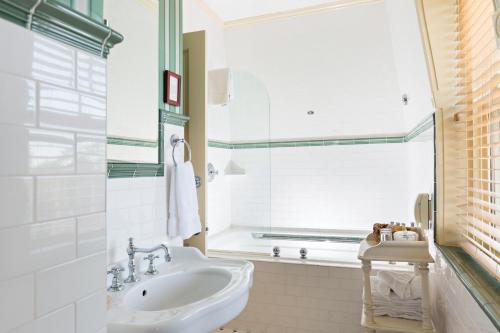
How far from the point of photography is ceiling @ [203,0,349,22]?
9.38ft

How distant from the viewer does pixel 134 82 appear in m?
1.70

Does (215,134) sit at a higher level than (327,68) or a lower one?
lower

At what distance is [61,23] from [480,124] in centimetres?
148

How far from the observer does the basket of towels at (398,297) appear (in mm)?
1771

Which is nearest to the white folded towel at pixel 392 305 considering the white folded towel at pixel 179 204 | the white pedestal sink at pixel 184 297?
the white pedestal sink at pixel 184 297

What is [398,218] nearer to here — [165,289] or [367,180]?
[367,180]

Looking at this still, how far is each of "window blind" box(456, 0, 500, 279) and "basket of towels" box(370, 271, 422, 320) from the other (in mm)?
400

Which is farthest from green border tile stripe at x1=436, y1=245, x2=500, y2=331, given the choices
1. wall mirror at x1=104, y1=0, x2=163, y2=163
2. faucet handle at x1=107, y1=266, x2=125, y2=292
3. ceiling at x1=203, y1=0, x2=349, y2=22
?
ceiling at x1=203, y1=0, x2=349, y2=22

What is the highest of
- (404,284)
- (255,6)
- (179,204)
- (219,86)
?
(255,6)

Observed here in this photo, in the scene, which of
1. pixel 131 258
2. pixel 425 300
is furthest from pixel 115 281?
pixel 425 300

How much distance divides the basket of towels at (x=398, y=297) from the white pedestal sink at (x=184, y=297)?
30.8 inches

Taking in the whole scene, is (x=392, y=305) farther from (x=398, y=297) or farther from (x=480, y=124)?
(x=480, y=124)

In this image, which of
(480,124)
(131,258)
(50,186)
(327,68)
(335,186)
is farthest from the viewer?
(335,186)

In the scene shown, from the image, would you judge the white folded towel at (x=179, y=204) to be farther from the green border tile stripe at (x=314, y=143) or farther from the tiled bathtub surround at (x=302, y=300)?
the green border tile stripe at (x=314, y=143)
